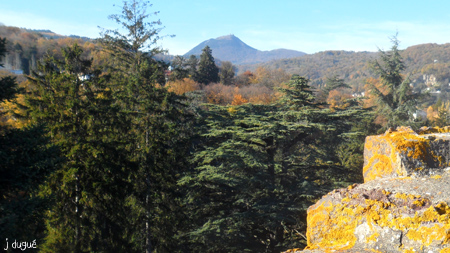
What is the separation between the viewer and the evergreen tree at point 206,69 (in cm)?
5061

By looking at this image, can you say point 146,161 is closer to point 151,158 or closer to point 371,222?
point 151,158

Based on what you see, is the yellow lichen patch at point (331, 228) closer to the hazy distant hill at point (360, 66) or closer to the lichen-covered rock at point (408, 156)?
the lichen-covered rock at point (408, 156)

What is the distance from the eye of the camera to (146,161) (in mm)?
13477

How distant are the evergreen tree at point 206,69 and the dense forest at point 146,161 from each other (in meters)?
29.6

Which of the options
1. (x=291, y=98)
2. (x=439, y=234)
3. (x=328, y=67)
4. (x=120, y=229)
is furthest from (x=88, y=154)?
(x=328, y=67)

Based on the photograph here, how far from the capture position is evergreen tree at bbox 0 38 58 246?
238 inches

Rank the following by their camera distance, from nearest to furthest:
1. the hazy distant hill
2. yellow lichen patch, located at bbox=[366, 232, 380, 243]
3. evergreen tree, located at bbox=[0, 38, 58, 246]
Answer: yellow lichen patch, located at bbox=[366, 232, 380, 243] → evergreen tree, located at bbox=[0, 38, 58, 246] → the hazy distant hill

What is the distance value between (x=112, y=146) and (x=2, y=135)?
222 inches

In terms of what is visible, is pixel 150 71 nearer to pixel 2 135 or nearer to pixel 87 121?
pixel 87 121

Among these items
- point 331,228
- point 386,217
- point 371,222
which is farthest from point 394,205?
point 331,228

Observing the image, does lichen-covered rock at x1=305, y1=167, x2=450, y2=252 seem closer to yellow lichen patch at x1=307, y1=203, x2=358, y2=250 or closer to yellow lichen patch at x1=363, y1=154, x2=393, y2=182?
yellow lichen patch at x1=307, y1=203, x2=358, y2=250

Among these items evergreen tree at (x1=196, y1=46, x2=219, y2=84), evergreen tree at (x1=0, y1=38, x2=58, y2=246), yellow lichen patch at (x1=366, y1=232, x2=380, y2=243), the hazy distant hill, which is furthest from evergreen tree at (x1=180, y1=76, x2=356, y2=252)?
the hazy distant hill

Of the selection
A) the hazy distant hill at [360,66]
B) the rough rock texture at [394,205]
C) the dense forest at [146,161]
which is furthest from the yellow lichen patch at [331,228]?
the hazy distant hill at [360,66]

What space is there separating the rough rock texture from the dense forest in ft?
15.6
